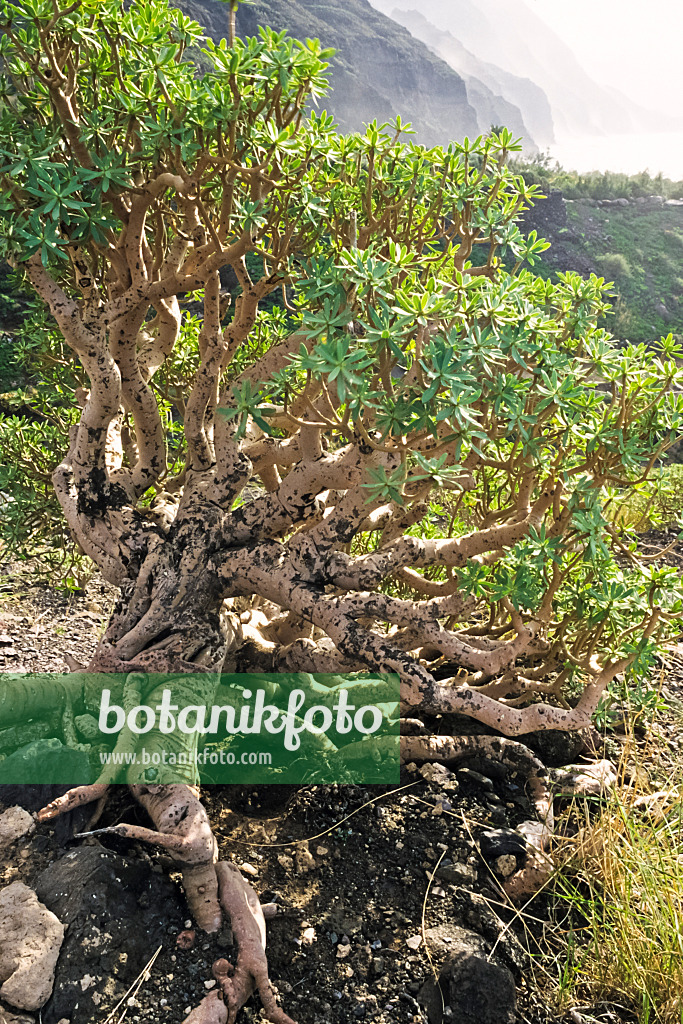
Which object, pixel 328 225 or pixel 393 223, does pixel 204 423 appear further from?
pixel 393 223

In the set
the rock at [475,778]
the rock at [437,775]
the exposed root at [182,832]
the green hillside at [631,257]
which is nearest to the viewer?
the exposed root at [182,832]

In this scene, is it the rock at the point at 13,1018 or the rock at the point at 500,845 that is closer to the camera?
the rock at the point at 13,1018

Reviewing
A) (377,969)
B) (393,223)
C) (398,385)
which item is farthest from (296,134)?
(377,969)

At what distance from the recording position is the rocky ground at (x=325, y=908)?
2.39 metres

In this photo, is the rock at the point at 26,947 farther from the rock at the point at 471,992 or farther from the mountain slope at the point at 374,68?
the mountain slope at the point at 374,68

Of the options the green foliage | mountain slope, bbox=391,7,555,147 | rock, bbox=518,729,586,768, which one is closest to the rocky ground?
rock, bbox=518,729,586,768

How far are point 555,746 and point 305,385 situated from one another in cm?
259

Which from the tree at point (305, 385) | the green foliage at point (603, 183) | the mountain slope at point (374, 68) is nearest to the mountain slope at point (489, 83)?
the mountain slope at point (374, 68)

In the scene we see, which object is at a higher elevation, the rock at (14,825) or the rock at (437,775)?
the rock at (14,825)

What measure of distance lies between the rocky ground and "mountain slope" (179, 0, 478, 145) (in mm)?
28616

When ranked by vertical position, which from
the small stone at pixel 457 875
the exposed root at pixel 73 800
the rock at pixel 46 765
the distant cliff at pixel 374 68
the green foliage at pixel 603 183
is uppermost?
the distant cliff at pixel 374 68

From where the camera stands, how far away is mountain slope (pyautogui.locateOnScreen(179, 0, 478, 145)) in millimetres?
28422

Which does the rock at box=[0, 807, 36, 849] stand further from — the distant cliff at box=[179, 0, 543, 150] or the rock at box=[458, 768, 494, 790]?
the distant cliff at box=[179, 0, 543, 150]

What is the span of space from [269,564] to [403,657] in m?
0.79
